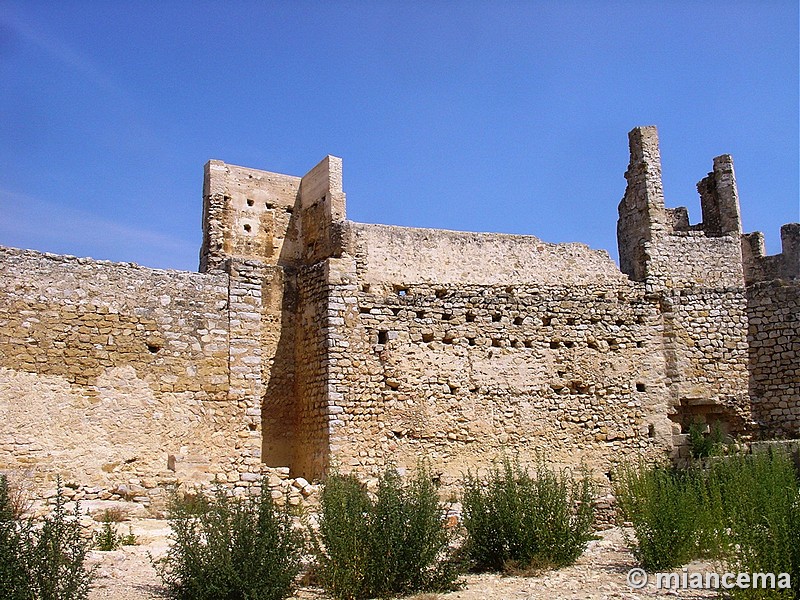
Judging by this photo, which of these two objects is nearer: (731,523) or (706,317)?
(731,523)

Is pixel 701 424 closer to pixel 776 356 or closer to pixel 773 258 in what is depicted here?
Result: pixel 776 356

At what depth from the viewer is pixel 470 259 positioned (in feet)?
50.0

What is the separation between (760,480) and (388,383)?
19.4ft

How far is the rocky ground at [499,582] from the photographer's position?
7555mm

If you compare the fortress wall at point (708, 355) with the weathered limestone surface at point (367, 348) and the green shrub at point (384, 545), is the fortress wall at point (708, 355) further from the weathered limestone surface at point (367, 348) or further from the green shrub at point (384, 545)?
the green shrub at point (384, 545)

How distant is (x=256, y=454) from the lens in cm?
1307

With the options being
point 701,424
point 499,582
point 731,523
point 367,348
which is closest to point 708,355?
point 701,424

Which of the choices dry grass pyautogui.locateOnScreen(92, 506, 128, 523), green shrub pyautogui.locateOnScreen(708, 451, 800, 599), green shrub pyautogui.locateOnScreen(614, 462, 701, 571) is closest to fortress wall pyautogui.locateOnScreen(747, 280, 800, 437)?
green shrub pyautogui.locateOnScreen(708, 451, 800, 599)

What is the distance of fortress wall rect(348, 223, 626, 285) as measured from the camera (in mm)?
14523

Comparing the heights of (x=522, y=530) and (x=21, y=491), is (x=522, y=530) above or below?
below

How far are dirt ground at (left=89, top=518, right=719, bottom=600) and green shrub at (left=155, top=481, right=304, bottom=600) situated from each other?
1.15 ft

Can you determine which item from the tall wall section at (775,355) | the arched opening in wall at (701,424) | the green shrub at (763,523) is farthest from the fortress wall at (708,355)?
the green shrub at (763,523)

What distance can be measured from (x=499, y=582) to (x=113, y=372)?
6.67 m

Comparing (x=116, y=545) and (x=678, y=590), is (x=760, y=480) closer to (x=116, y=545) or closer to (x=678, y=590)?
(x=678, y=590)
